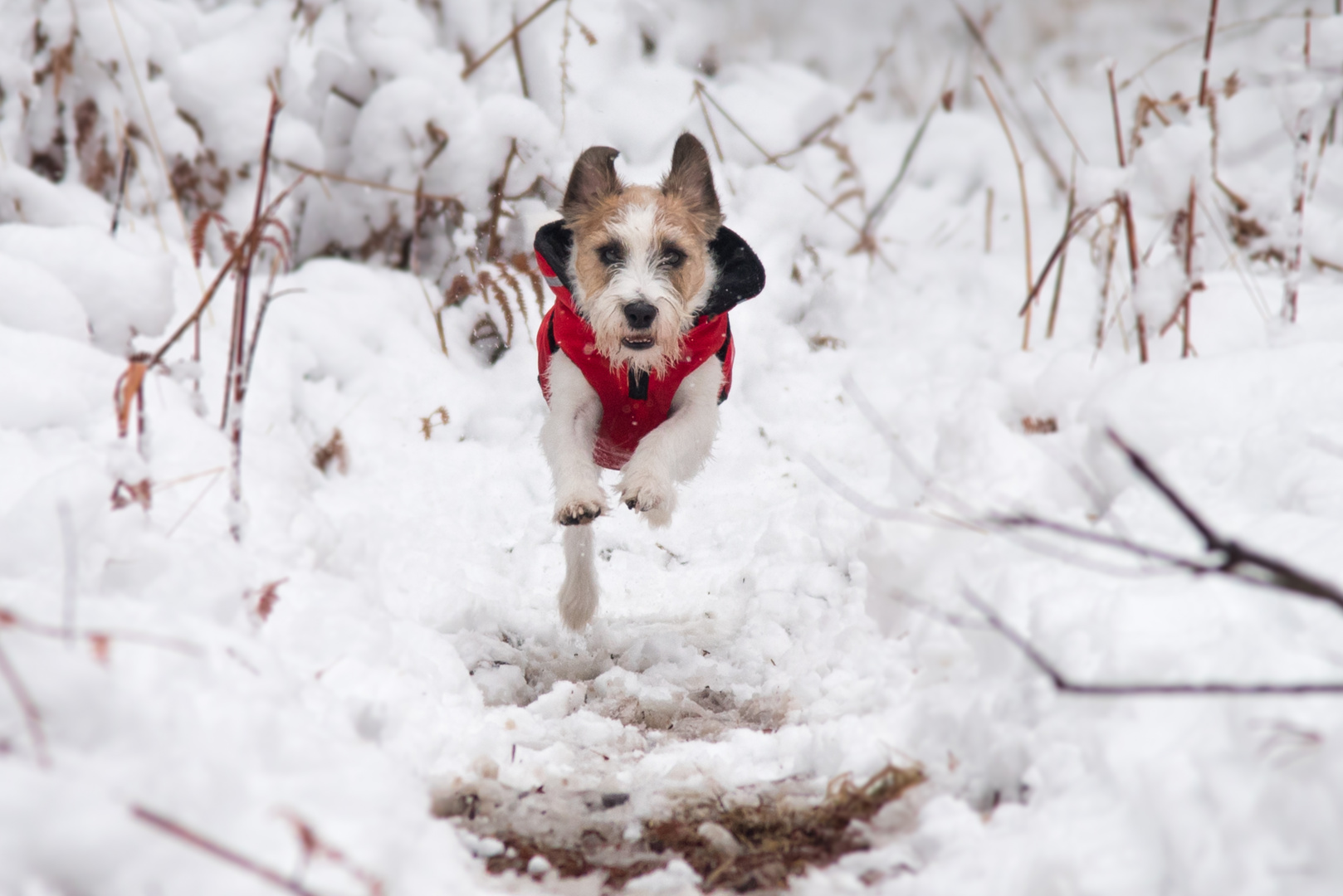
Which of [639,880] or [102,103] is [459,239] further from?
[639,880]

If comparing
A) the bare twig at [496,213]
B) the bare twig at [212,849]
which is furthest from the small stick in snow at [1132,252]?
the bare twig at [496,213]

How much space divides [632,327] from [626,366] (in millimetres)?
318

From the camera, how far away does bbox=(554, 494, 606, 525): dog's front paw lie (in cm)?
331

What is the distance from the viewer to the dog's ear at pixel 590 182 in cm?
403

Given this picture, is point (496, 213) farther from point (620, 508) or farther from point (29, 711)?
point (29, 711)

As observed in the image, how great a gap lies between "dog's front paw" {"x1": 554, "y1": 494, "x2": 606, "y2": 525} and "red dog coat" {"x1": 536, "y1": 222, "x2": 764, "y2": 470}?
703 mm

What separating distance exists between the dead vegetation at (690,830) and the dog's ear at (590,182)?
272 cm

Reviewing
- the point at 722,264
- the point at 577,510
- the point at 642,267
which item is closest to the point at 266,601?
the point at 577,510

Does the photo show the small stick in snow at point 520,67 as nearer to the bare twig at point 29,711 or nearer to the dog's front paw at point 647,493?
the dog's front paw at point 647,493

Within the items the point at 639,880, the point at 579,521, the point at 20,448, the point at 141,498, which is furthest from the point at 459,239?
the point at 639,880

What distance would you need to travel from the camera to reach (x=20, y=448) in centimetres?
245

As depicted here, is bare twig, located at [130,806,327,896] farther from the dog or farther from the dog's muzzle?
the dog's muzzle

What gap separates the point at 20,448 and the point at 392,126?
3.74 meters

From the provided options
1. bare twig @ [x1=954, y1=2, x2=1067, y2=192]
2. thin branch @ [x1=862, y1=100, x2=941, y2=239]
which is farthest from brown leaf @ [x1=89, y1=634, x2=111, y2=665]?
thin branch @ [x1=862, y1=100, x2=941, y2=239]
